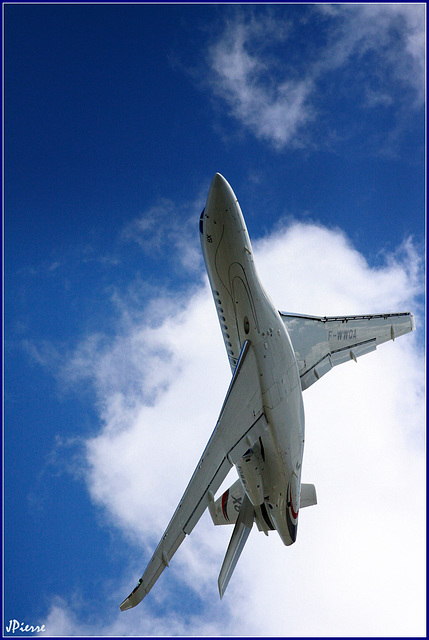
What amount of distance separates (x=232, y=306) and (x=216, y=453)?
6.96 metres

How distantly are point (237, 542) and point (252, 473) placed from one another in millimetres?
Answer: 4996

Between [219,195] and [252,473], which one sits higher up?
[219,195]

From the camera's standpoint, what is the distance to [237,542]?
29.9 meters

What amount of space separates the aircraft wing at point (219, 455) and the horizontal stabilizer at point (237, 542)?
210 inches

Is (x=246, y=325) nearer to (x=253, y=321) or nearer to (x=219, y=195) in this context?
(x=253, y=321)

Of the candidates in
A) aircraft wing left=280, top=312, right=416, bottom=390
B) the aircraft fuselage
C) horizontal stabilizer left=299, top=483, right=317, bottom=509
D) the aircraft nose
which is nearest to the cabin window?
the aircraft fuselage

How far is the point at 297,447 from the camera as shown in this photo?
2748cm

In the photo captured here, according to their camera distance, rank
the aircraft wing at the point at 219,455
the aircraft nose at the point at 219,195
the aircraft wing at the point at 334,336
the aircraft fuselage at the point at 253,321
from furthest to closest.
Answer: the aircraft wing at the point at 334,336
the aircraft fuselage at the point at 253,321
the aircraft wing at the point at 219,455
the aircraft nose at the point at 219,195

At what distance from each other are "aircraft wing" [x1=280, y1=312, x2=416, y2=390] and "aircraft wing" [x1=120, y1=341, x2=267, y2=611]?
6.63 meters

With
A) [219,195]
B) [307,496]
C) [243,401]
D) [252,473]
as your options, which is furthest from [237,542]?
[219,195]

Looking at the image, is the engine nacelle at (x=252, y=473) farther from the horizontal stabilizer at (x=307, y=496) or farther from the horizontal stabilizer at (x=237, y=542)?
the horizontal stabilizer at (x=307, y=496)

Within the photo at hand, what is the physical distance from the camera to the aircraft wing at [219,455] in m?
24.5

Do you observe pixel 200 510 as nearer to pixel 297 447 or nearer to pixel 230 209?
pixel 297 447

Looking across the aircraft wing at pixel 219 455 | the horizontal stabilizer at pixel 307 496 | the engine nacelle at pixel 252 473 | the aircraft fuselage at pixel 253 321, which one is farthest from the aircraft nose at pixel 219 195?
the horizontal stabilizer at pixel 307 496
